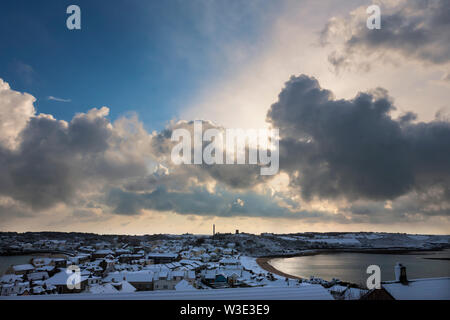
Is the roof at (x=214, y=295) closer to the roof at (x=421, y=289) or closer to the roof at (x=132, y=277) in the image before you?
the roof at (x=421, y=289)

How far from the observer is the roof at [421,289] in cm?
965

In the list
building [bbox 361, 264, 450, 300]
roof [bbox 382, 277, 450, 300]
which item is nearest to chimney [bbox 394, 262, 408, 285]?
building [bbox 361, 264, 450, 300]

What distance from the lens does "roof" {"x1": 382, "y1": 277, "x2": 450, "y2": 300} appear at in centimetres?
965

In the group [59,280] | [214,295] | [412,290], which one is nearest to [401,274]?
[412,290]

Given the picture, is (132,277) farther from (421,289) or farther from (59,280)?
(421,289)

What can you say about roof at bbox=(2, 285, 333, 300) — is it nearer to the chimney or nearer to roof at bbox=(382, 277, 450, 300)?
roof at bbox=(382, 277, 450, 300)

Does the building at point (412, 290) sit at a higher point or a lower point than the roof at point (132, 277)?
higher

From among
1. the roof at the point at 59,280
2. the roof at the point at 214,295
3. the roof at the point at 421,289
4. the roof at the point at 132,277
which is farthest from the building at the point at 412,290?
the roof at the point at 59,280

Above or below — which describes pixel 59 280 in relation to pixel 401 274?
below

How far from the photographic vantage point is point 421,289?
10.6 m

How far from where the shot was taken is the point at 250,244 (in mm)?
112250
